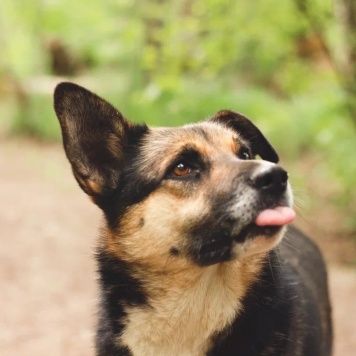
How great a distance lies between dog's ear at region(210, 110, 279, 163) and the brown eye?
2.17ft

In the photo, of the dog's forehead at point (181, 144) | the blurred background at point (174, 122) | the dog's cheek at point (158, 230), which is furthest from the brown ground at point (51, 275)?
the dog's forehead at point (181, 144)

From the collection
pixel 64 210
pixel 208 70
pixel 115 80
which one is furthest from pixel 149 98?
pixel 115 80

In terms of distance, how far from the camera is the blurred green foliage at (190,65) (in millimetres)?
9164

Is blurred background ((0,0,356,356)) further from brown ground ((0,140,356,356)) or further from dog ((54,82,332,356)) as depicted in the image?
dog ((54,82,332,356))

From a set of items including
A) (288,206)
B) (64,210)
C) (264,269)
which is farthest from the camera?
(64,210)

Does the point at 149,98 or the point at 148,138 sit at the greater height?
the point at 149,98

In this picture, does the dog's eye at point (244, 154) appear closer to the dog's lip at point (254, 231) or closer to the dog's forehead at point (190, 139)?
the dog's forehead at point (190, 139)

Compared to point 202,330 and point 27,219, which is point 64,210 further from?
point 202,330

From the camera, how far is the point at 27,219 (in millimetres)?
10727

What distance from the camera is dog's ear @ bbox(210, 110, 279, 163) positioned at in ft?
12.9

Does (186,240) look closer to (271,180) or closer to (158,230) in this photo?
(158,230)

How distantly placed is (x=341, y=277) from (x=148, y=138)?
5.19 metres

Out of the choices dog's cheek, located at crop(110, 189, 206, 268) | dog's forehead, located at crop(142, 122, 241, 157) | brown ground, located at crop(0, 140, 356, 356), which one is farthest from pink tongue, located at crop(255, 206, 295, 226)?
brown ground, located at crop(0, 140, 356, 356)

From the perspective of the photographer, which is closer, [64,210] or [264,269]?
[264,269]
